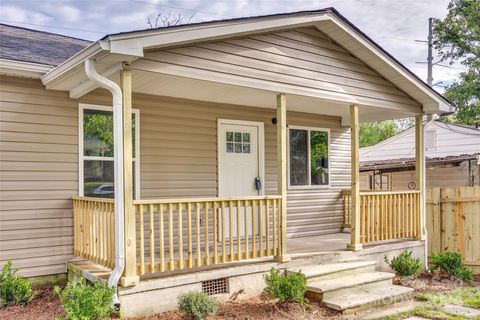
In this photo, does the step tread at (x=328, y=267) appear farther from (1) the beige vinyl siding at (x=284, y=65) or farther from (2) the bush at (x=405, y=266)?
(1) the beige vinyl siding at (x=284, y=65)

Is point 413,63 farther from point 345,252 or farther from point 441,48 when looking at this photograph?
point 345,252

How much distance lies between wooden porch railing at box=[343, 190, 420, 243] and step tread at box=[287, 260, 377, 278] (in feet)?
2.09

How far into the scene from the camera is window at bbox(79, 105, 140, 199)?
5566mm

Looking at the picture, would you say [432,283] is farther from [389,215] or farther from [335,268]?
[335,268]

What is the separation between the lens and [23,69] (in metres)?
4.96

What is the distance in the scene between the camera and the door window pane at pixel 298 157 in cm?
812

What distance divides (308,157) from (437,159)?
4520mm

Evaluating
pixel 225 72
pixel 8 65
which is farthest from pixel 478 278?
pixel 8 65

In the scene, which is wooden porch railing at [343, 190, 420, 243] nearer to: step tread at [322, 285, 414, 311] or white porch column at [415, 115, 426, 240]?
white porch column at [415, 115, 426, 240]

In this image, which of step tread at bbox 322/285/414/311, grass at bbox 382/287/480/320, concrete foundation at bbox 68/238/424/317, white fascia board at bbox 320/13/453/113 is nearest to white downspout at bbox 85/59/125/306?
concrete foundation at bbox 68/238/424/317

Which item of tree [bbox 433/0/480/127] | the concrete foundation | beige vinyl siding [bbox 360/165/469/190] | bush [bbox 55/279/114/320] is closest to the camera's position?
bush [bbox 55/279/114/320]

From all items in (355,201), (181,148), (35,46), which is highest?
(35,46)

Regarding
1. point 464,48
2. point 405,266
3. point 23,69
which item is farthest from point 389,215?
point 464,48

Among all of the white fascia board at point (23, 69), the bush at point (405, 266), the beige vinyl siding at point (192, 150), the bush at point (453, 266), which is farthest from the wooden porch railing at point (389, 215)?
the white fascia board at point (23, 69)
